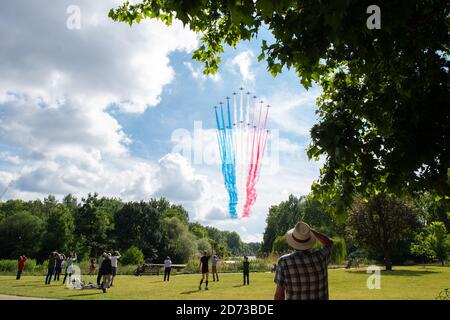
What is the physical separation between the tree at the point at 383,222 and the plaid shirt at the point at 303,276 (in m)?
35.3

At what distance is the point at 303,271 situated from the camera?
4902mm

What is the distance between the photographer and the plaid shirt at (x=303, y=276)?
4895 mm

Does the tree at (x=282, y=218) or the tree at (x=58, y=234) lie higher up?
the tree at (x=282, y=218)

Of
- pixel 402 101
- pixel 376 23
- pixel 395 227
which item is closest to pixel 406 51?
pixel 402 101

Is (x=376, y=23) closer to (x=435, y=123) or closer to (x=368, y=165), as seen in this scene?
(x=435, y=123)

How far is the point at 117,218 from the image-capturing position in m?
82.4

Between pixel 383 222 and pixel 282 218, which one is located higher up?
pixel 282 218

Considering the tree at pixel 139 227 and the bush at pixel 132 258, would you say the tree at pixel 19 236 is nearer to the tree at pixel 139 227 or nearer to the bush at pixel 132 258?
the tree at pixel 139 227

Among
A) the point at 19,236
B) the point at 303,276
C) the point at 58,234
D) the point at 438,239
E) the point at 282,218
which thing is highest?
the point at 282,218

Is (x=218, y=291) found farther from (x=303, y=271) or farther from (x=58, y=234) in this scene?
(x=58, y=234)

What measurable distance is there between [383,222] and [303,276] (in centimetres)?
3655

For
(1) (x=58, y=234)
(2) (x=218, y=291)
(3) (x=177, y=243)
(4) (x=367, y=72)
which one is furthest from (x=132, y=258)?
(4) (x=367, y=72)

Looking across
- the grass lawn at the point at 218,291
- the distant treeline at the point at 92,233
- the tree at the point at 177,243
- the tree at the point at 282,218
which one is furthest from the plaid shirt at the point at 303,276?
the tree at the point at 282,218

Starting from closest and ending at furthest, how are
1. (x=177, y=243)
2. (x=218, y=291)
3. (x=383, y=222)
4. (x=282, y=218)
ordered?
(x=218, y=291)
(x=383, y=222)
(x=177, y=243)
(x=282, y=218)
